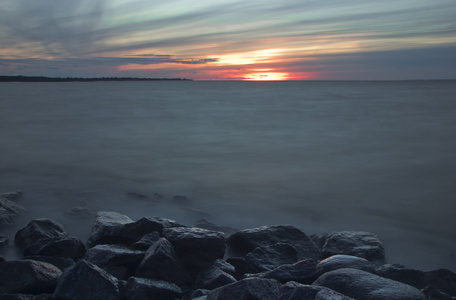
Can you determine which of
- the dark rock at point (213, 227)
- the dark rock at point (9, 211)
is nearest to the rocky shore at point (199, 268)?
the dark rock at point (213, 227)

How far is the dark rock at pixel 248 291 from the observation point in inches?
99.0

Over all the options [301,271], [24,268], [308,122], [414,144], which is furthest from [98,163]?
[308,122]

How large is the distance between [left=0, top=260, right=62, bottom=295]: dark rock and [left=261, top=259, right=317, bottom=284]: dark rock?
1630 millimetres

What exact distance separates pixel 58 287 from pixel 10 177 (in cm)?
564

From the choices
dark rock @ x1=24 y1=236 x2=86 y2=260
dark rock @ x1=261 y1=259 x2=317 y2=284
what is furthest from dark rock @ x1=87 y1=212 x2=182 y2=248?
dark rock @ x1=261 y1=259 x2=317 y2=284

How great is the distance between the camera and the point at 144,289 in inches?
113

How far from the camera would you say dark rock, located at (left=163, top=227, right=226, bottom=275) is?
344cm

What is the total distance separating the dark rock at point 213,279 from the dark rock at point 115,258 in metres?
0.54

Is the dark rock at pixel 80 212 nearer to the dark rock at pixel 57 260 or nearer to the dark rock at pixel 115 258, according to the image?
the dark rock at pixel 57 260

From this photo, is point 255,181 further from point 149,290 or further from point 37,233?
point 149,290

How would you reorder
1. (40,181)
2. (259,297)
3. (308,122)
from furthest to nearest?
(308,122) → (40,181) → (259,297)

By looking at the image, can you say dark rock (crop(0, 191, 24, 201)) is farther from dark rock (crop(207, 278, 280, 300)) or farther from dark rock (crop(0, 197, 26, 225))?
dark rock (crop(207, 278, 280, 300))

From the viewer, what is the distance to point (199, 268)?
11.3 ft

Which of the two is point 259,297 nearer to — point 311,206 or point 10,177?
point 311,206
